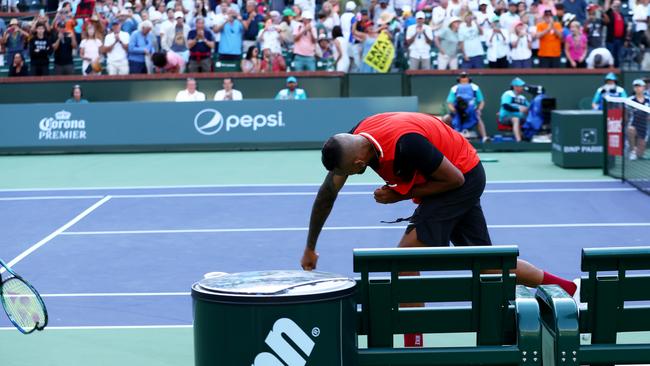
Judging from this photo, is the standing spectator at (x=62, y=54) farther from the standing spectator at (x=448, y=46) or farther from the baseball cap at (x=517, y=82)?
the baseball cap at (x=517, y=82)

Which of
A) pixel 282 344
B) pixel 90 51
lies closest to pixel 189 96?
pixel 90 51

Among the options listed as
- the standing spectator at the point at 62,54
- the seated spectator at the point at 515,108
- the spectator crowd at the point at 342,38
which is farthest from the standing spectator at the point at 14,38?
the seated spectator at the point at 515,108

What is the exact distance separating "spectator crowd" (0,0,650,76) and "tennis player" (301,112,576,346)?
1687 cm

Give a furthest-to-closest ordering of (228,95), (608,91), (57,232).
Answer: (228,95) < (608,91) < (57,232)

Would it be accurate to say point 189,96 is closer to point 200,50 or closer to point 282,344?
point 200,50

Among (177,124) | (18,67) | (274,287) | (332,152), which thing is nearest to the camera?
(274,287)

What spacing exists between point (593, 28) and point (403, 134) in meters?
19.5

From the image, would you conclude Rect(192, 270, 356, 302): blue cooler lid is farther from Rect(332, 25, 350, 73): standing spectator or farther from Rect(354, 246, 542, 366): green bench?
Rect(332, 25, 350, 73): standing spectator

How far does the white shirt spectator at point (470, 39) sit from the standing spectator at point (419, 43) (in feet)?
2.31

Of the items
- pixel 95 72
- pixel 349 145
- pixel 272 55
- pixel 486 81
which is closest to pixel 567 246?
pixel 349 145

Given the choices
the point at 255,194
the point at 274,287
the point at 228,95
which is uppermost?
the point at 274,287

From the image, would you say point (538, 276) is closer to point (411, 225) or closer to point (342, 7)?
point (411, 225)

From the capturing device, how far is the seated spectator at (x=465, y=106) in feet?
70.3

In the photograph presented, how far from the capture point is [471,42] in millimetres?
23406
